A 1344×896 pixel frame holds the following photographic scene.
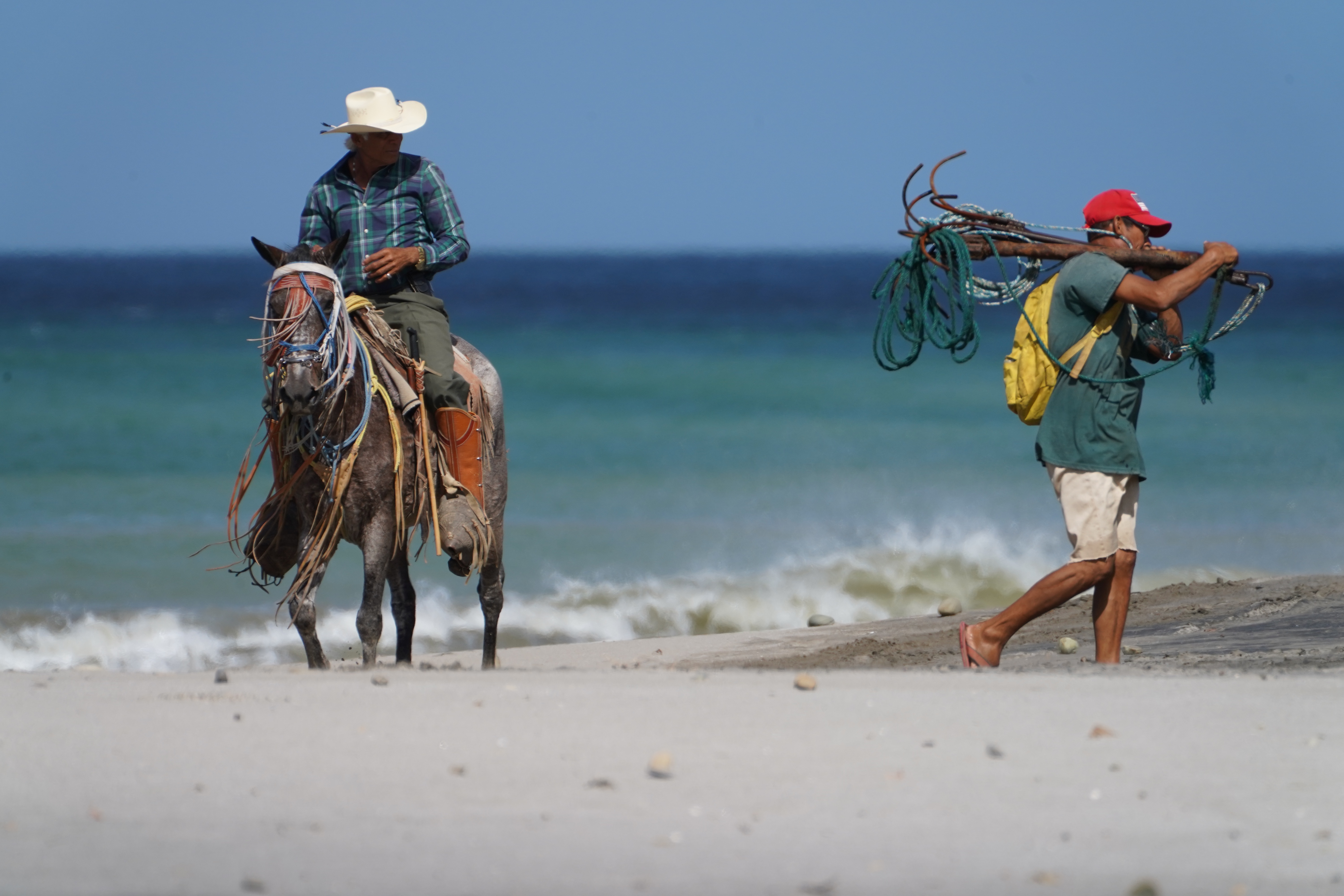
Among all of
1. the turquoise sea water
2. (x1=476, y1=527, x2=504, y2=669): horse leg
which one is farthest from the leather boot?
the turquoise sea water

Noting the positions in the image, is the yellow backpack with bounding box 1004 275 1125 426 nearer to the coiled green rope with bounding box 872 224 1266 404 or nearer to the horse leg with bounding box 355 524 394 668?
the coiled green rope with bounding box 872 224 1266 404

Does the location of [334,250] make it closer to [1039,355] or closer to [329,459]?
[329,459]

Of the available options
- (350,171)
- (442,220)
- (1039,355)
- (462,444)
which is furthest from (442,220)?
(1039,355)

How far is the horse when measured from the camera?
207 inches

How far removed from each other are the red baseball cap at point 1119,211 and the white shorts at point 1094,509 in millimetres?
1098

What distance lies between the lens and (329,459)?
219 inches

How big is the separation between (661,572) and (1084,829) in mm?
8555

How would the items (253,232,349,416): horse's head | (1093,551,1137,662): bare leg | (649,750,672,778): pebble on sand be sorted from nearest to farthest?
(649,750,672,778): pebble on sand → (253,232,349,416): horse's head → (1093,551,1137,662): bare leg

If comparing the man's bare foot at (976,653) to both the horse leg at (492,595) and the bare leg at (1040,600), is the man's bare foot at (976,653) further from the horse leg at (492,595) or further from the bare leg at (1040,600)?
the horse leg at (492,595)

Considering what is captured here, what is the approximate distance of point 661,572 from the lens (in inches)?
468

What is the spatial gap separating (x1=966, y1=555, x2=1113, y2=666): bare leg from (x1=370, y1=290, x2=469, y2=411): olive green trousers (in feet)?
7.88

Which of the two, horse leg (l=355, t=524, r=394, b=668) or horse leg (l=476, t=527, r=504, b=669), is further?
horse leg (l=476, t=527, r=504, b=669)

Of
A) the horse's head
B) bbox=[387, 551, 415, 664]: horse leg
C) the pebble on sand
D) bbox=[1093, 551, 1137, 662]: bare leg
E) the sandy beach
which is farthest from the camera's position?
bbox=[387, 551, 415, 664]: horse leg

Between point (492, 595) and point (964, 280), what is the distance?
8.83 ft
